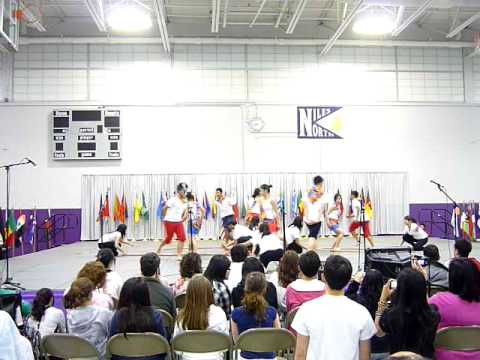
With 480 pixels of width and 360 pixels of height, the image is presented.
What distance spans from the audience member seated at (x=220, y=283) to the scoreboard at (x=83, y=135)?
11.9 m

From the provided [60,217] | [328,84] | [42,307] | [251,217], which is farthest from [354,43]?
[42,307]

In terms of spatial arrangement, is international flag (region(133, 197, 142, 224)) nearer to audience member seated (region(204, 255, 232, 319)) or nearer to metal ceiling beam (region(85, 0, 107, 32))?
metal ceiling beam (region(85, 0, 107, 32))

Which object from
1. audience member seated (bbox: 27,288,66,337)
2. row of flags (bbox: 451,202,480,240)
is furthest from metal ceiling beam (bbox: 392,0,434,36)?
audience member seated (bbox: 27,288,66,337)

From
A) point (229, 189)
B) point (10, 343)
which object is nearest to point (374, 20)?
point (229, 189)

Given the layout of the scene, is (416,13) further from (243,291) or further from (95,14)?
(243,291)

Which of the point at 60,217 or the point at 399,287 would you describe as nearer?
the point at 399,287

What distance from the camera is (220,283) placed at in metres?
3.78

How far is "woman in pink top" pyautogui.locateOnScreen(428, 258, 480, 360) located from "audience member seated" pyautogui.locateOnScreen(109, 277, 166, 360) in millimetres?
1701

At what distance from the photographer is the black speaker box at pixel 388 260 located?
17.7 feet

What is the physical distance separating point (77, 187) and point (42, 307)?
39.6 ft

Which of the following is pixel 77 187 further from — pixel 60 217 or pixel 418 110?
pixel 418 110

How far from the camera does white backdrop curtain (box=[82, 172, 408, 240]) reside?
591 inches

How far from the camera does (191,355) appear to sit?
9.57ft

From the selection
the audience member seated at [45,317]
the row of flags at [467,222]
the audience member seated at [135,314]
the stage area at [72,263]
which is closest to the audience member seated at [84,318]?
the audience member seated at [45,317]
